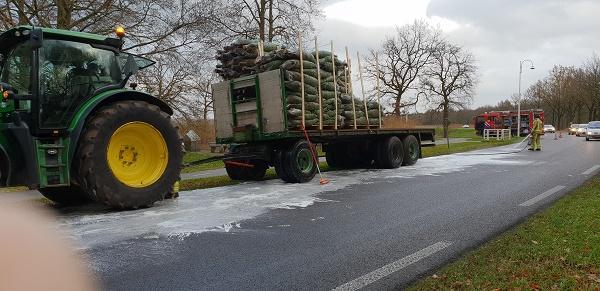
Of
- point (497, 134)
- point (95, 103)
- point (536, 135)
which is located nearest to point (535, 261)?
point (95, 103)

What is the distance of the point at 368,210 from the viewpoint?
719 cm

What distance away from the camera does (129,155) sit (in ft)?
24.4

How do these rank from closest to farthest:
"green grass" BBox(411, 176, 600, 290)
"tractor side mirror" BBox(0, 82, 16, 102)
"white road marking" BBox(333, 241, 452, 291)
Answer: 1. "green grass" BBox(411, 176, 600, 290)
2. "white road marking" BBox(333, 241, 452, 291)
3. "tractor side mirror" BBox(0, 82, 16, 102)

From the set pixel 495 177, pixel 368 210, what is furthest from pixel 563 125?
pixel 368 210

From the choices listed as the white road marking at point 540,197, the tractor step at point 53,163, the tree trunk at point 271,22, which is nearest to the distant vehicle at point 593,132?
the tree trunk at point 271,22

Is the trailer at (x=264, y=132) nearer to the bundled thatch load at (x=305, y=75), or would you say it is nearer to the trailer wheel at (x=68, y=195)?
the bundled thatch load at (x=305, y=75)

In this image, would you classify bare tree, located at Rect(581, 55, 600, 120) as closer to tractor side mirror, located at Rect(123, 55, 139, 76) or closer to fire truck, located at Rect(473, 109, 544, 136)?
fire truck, located at Rect(473, 109, 544, 136)

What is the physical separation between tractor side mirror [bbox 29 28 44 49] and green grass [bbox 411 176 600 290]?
215 inches

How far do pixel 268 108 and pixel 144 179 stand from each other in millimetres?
3780

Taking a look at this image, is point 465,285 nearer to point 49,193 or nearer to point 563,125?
point 49,193

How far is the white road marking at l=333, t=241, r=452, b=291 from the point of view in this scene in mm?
3967

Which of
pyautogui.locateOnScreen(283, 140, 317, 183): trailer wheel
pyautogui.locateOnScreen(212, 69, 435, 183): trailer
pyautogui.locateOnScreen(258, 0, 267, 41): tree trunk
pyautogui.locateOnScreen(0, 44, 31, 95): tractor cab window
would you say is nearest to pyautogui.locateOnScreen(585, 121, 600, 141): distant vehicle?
pyautogui.locateOnScreen(258, 0, 267, 41): tree trunk

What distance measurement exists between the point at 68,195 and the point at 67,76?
2.14 metres

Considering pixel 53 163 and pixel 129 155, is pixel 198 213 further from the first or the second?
pixel 53 163
